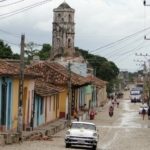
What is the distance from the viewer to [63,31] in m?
108

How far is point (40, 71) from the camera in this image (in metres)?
66.6

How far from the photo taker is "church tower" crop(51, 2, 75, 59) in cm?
10738

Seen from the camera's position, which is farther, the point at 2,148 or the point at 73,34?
the point at 73,34

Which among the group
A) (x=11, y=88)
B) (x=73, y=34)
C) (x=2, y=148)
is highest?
(x=73, y=34)

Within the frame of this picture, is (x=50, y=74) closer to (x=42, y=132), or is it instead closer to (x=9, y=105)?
(x=42, y=132)

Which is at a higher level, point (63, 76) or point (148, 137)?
point (63, 76)

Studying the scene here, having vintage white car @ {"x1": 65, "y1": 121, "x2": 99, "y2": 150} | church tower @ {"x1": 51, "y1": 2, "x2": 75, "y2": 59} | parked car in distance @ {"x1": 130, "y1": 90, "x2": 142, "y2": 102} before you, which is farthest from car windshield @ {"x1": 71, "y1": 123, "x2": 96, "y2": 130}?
parked car in distance @ {"x1": 130, "y1": 90, "x2": 142, "y2": 102}

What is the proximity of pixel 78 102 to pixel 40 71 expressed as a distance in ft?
48.9

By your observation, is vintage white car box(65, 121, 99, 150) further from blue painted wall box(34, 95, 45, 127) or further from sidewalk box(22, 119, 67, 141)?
blue painted wall box(34, 95, 45, 127)

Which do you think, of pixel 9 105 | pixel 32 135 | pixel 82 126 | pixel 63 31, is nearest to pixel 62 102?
pixel 9 105

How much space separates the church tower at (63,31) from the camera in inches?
4227

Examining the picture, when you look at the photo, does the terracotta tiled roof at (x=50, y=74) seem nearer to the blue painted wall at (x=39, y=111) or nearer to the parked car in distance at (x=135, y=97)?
the blue painted wall at (x=39, y=111)

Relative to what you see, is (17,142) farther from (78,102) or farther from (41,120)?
(78,102)

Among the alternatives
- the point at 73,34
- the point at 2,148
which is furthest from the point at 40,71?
the point at 73,34
